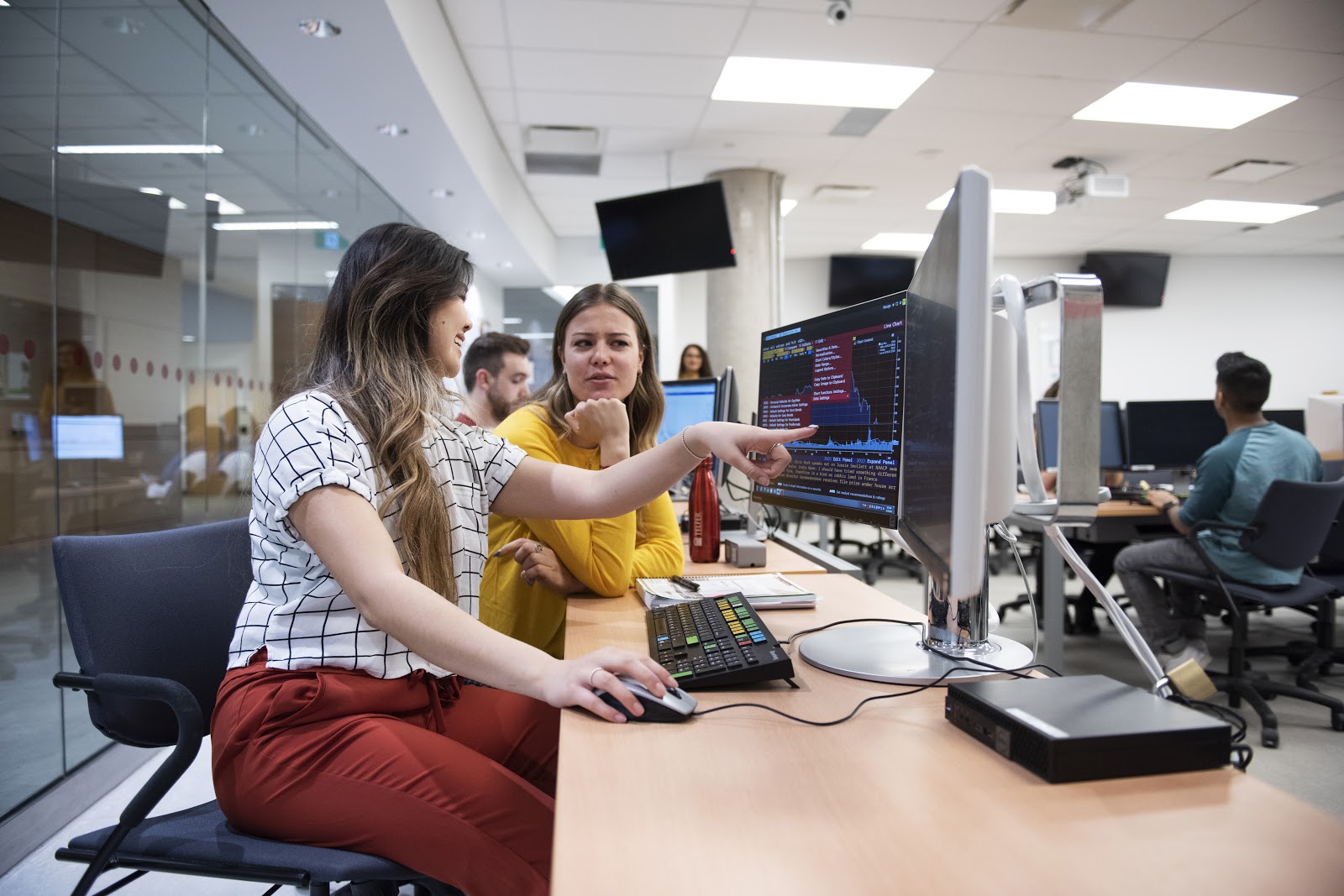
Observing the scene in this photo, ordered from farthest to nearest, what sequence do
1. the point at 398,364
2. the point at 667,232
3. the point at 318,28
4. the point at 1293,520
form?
the point at 667,232 → the point at 318,28 → the point at 1293,520 → the point at 398,364

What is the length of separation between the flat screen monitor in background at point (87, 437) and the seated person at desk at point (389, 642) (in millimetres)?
1511

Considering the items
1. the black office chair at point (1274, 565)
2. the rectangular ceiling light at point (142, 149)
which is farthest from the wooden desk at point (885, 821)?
the black office chair at point (1274, 565)

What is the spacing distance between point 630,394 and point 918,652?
3.65 feet

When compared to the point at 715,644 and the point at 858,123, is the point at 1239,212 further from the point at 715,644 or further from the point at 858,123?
the point at 715,644

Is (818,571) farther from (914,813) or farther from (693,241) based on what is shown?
(693,241)

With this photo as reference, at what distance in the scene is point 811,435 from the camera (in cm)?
138

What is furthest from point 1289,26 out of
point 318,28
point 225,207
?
point 225,207

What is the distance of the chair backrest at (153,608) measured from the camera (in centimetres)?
125

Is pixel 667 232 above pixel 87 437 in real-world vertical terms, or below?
above

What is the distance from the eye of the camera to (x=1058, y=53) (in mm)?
4133

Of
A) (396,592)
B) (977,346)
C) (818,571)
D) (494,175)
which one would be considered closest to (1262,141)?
(494,175)

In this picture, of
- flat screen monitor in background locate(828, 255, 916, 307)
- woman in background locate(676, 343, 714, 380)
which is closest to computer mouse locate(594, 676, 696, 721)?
woman in background locate(676, 343, 714, 380)

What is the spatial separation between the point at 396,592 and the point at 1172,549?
3.47m

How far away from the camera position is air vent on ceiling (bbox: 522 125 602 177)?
546 centimetres
